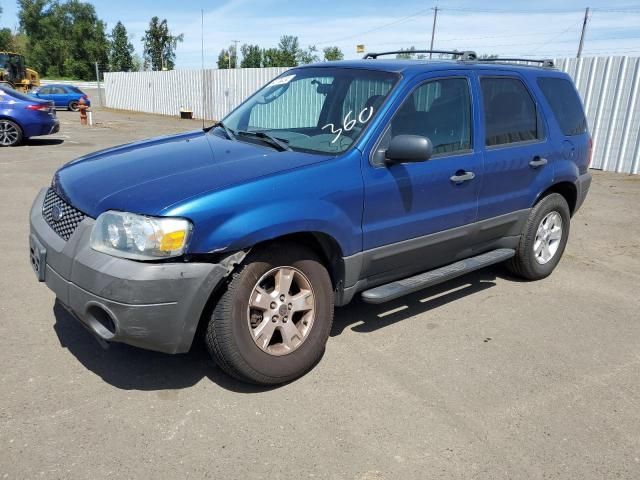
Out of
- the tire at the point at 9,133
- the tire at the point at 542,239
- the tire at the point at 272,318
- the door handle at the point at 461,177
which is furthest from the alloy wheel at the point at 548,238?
the tire at the point at 9,133

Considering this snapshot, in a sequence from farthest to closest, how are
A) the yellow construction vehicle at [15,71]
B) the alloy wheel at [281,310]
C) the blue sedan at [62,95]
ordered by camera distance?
the yellow construction vehicle at [15,71] < the blue sedan at [62,95] < the alloy wheel at [281,310]

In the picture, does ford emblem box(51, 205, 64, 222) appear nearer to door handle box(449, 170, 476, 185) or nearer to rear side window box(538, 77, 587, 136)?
door handle box(449, 170, 476, 185)

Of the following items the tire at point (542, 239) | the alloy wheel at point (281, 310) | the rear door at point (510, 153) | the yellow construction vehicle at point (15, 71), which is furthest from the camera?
the yellow construction vehicle at point (15, 71)

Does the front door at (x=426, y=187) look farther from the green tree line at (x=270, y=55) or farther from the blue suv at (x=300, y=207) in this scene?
the green tree line at (x=270, y=55)

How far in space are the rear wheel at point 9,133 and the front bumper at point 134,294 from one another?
12204mm

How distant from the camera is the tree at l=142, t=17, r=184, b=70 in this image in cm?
8175

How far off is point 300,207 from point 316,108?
1.49m

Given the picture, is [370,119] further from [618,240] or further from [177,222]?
[618,240]

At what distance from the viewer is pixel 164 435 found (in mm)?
2775

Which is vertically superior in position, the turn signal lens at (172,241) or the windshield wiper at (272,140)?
the windshield wiper at (272,140)

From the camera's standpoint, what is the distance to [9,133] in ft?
43.5

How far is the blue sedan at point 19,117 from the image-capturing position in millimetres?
13094

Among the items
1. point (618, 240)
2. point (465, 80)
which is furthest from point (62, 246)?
point (618, 240)

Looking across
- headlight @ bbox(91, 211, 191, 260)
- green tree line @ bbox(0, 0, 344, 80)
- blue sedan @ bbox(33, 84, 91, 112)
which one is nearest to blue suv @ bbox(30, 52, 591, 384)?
headlight @ bbox(91, 211, 191, 260)
